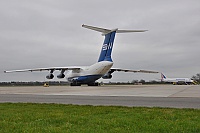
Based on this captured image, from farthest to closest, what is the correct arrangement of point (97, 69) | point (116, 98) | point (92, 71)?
point (92, 71) < point (97, 69) < point (116, 98)

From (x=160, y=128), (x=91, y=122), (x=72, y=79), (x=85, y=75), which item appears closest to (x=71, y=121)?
(x=91, y=122)

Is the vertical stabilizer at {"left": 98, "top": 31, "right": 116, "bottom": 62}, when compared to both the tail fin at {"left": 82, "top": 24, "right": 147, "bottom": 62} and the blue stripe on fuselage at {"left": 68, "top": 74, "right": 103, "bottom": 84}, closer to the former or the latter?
the tail fin at {"left": 82, "top": 24, "right": 147, "bottom": 62}

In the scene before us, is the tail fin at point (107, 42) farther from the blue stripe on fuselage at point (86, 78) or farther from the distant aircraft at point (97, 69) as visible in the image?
the blue stripe on fuselage at point (86, 78)

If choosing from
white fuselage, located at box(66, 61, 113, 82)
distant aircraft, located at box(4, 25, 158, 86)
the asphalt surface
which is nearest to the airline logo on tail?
distant aircraft, located at box(4, 25, 158, 86)

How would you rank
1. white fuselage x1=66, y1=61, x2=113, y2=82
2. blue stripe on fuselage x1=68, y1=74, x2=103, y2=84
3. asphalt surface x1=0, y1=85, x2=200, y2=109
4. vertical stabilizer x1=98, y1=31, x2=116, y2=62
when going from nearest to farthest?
asphalt surface x1=0, y1=85, x2=200, y2=109 < vertical stabilizer x1=98, y1=31, x2=116, y2=62 < white fuselage x1=66, y1=61, x2=113, y2=82 < blue stripe on fuselage x1=68, y1=74, x2=103, y2=84

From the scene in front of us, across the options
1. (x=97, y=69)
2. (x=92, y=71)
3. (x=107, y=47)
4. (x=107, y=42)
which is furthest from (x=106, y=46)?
(x=92, y=71)

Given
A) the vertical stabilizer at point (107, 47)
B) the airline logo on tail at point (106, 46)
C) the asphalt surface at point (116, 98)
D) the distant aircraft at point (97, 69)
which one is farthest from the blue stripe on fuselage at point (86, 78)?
the asphalt surface at point (116, 98)

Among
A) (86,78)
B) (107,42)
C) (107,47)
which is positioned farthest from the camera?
(86,78)

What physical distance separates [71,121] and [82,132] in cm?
154

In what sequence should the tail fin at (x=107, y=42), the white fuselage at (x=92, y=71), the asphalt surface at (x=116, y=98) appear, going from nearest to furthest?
the asphalt surface at (x=116, y=98) < the tail fin at (x=107, y=42) < the white fuselage at (x=92, y=71)

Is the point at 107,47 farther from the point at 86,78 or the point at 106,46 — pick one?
the point at 86,78

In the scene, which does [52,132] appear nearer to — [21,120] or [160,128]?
[21,120]

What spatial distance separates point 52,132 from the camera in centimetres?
590

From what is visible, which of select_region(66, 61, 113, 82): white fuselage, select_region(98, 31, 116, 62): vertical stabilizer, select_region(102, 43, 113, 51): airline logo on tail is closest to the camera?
select_region(98, 31, 116, 62): vertical stabilizer
